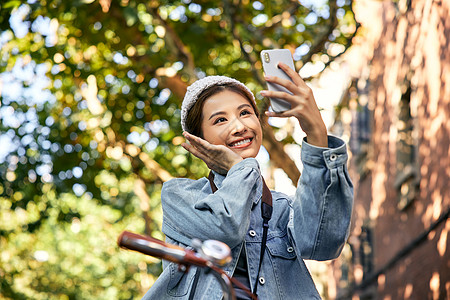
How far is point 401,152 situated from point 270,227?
9523 millimetres

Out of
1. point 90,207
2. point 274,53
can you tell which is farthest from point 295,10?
point 90,207

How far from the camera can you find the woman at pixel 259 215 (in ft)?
7.82

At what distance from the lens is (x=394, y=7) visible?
12883 millimetres

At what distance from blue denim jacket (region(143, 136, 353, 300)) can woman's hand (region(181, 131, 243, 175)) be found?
8 centimetres

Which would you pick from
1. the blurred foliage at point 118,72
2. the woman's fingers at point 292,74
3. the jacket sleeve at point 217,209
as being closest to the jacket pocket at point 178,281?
the jacket sleeve at point 217,209

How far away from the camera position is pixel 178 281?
8.17 ft

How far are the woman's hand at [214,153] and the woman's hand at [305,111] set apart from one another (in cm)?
26

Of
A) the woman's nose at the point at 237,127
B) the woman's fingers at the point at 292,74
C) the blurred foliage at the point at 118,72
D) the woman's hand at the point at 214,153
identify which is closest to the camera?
the woman's fingers at the point at 292,74

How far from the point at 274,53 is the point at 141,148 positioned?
7501 mm

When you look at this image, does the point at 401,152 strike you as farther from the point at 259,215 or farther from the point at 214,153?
the point at 214,153

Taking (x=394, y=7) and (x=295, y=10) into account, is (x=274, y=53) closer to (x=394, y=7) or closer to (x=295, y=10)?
(x=295, y=10)

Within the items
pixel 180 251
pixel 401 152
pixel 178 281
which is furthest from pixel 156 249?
pixel 401 152

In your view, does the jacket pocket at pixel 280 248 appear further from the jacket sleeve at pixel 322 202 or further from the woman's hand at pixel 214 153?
the woman's hand at pixel 214 153

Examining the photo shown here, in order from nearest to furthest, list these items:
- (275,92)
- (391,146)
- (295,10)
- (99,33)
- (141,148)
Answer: (275,92)
(99,33)
(295,10)
(141,148)
(391,146)
